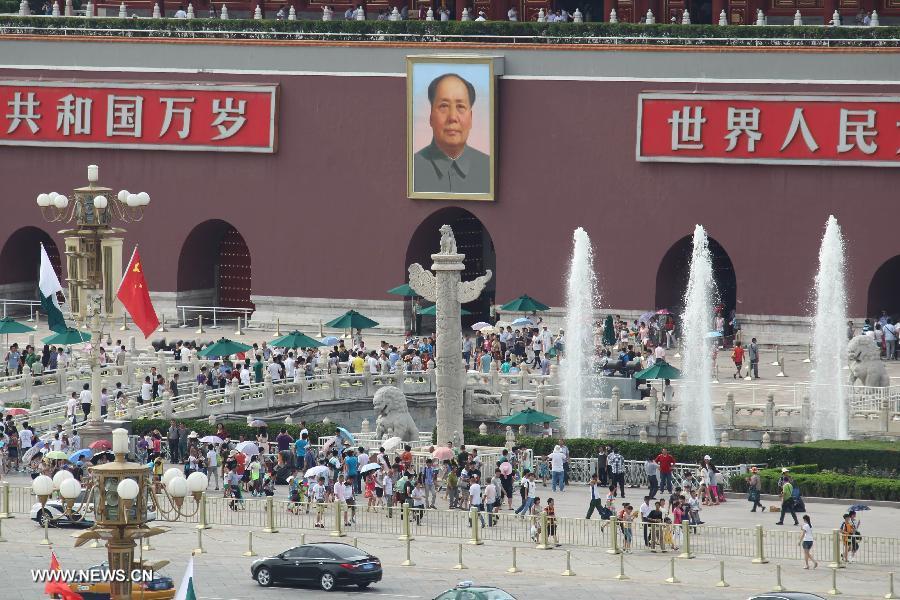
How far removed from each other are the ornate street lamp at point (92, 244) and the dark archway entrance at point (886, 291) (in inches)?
844

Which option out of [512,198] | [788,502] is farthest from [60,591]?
[512,198]

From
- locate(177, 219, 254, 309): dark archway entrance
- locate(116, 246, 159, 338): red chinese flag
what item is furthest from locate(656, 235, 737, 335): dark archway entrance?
locate(116, 246, 159, 338): red chinese flag

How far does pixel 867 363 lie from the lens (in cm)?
5169

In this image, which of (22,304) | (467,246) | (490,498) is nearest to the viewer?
(490,498)

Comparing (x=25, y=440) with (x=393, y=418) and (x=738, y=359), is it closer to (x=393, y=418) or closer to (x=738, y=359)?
(x=393, y=418)

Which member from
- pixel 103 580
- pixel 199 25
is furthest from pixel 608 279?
pixel 103 580

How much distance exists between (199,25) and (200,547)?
2740cm

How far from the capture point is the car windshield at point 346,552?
1494 inches

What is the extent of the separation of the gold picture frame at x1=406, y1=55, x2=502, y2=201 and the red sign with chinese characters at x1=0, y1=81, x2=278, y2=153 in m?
4.02

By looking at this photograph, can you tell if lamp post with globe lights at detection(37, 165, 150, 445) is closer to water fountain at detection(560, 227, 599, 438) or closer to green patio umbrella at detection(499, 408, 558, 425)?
green patio umbrella at detection(499, 408, 558, 425)

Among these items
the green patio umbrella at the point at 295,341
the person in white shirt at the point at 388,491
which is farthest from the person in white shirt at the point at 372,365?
the person in white shirt at the point at 388,491

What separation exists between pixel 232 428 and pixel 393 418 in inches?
137

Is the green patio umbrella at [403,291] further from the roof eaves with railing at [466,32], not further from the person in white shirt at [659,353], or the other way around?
the person in white shirt at [659,353]

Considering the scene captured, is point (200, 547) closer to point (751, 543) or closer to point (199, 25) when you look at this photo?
point (751, 543)
